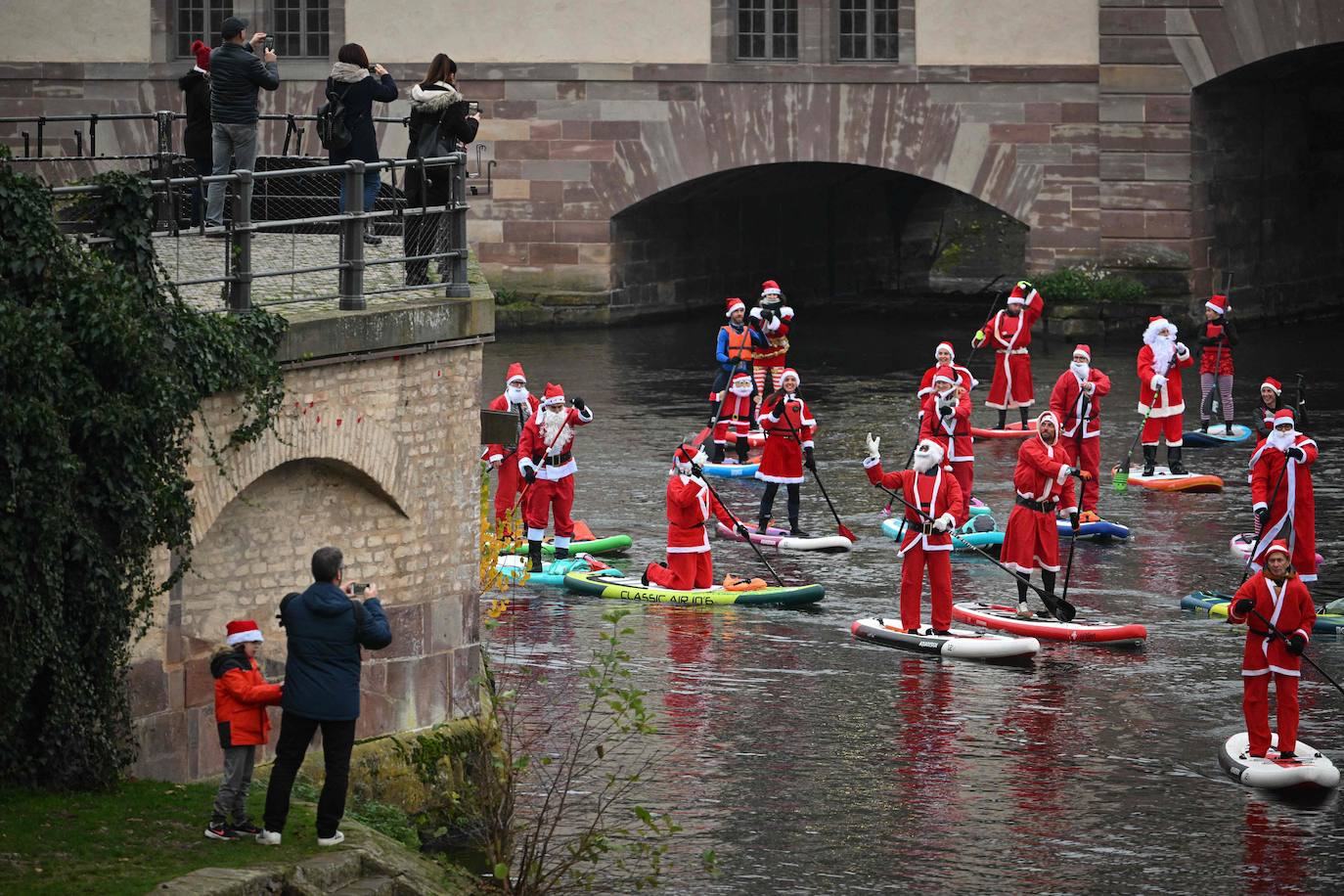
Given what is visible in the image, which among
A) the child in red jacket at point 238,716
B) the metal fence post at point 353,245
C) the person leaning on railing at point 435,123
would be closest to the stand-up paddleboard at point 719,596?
the person leaning on railing at point 435,123

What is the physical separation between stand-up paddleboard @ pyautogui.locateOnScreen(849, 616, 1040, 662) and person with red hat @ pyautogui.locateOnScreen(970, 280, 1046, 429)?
1020 centimetres

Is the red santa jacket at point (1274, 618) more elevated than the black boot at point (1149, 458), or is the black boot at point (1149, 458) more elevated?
the black boot at point (1149, 458)

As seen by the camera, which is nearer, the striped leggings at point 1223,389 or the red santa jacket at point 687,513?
the red santa jacket at point 687,513

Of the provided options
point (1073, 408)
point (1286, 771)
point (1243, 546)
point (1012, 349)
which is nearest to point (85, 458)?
point (1286, 771)

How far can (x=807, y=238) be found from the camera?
4322 cm

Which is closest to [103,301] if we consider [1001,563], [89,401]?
[89,401]

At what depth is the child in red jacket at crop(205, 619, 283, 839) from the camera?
12.6 meters

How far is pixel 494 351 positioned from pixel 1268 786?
21.4 metres

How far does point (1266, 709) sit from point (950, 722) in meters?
2.39

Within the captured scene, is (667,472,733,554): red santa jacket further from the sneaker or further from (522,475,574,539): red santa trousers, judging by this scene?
the sneaker

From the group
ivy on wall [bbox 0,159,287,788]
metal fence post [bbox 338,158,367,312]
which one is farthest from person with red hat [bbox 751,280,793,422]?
ivy on wall [bbox 0,159,287,788]

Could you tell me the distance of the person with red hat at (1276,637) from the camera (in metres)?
15.4

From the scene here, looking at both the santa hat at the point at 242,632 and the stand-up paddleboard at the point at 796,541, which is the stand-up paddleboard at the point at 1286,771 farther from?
the stand-up paddleboard at the point at 796,541

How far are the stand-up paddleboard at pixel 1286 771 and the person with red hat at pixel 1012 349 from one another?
13.4 meters
